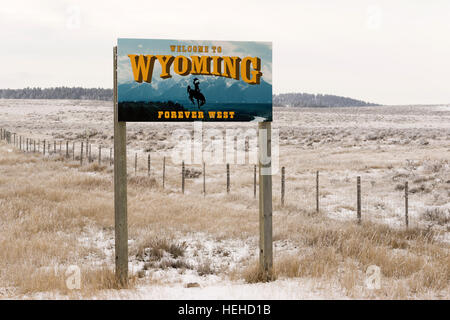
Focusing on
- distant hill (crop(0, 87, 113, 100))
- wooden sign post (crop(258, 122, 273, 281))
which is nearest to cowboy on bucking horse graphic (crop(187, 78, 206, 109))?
wooden sign post (crop(258, 122, 273, 281))

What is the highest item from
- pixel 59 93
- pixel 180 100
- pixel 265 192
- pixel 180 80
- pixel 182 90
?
pixel 59 93

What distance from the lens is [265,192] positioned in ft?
21.6

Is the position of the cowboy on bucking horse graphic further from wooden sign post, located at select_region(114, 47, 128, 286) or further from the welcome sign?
wooden sign post, located at select_region(114, 47, 128, 286)

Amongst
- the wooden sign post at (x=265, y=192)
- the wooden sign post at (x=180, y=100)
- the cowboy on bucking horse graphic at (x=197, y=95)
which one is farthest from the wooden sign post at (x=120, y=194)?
the wooden sign post at (x=265, y=192)

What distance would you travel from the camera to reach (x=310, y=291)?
5961 millimetres

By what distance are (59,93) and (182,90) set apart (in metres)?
186

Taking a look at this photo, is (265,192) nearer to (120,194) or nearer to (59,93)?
(120,194)

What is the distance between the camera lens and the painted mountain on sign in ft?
20.1

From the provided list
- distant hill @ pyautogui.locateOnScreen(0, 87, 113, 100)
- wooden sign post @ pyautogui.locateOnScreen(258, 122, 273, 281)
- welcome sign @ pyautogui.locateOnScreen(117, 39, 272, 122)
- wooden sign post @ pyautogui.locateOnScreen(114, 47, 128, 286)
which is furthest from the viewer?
distant hill @ pyautogui.locateOnScreen(0, 87, 113, 100)

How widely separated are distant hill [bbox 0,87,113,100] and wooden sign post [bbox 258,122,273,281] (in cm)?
17467

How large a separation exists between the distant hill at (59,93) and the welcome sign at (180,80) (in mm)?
174445

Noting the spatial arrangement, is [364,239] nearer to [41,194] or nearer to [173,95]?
[173,95]

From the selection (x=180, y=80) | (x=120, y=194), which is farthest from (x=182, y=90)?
(x=120, y=194)
